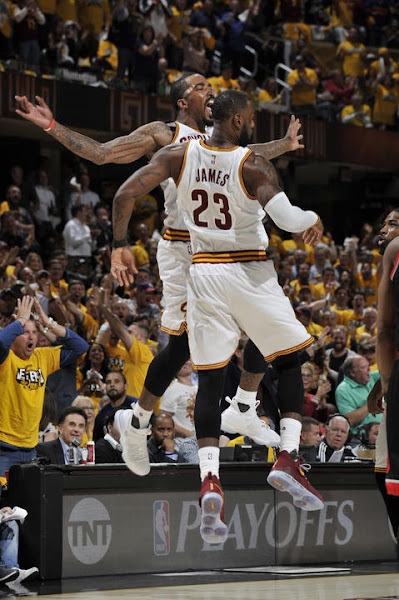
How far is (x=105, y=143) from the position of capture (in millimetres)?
5977

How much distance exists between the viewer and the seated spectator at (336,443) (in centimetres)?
902

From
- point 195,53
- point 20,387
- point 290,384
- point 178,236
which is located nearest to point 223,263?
point 178,236

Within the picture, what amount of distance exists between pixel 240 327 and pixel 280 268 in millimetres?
9979

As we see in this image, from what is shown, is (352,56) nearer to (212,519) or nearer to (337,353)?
(337,353)

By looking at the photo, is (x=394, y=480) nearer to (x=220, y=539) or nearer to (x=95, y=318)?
(x=220, y=539)

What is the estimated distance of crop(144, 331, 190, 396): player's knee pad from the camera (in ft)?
19.5

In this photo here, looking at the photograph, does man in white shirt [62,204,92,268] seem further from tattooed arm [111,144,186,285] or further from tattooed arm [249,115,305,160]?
tattooed arm [111,144,186,285]

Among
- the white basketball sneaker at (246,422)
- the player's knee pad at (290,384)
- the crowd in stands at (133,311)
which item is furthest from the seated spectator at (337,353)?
the player's knee pad at (290,384)

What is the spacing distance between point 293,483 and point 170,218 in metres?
1.70

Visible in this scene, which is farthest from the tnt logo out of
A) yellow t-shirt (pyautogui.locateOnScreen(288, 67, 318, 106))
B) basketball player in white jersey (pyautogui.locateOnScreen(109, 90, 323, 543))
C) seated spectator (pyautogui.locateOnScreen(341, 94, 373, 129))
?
seated spectator (pyautogui.locateOnScreen(341, 94, 373, 129))

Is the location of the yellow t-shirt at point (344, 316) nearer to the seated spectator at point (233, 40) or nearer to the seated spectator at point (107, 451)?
the seated spectator at point (233, 40)

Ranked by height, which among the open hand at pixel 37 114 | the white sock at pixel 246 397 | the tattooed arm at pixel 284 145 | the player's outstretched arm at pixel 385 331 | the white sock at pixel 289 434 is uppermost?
the open hand at pixel 37 114

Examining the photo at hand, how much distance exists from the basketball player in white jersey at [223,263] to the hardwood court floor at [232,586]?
0.96m

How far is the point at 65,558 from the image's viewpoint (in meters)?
7.06
